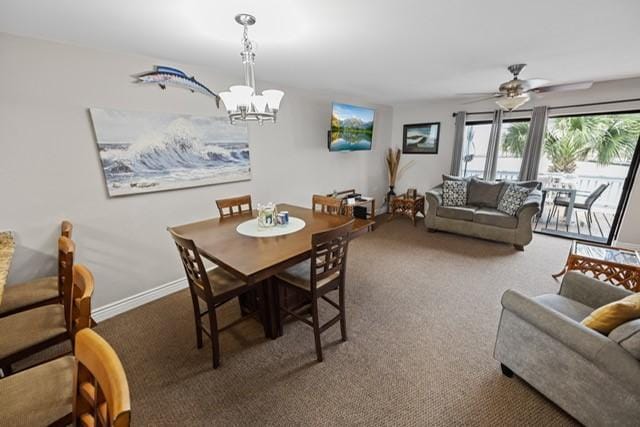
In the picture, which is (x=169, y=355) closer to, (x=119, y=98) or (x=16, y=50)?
(x=119, y=98)

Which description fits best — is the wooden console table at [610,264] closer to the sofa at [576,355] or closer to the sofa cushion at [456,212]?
the sofa at [576,355]

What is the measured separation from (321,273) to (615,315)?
59.4 inches

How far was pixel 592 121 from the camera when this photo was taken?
13.7 ft

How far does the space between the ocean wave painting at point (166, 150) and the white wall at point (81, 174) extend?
76mm

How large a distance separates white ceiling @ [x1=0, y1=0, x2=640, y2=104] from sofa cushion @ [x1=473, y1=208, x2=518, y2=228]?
1.81 m

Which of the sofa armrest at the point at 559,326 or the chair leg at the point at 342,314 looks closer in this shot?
the sofa armrest at the point at 559,326

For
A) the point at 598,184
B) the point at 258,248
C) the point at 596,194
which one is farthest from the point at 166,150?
the point at 598,184

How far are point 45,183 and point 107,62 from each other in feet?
3.44

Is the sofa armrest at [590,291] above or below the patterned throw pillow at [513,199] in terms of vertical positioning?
below

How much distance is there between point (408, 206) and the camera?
487cm

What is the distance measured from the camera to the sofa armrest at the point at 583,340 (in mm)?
1106

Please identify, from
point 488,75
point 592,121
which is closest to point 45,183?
point 488,75

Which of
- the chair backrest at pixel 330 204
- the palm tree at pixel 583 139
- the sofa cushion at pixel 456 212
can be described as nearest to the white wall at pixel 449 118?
the palm tree at pixel 583 139

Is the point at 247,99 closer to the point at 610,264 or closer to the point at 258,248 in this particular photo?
the point at 258,248
